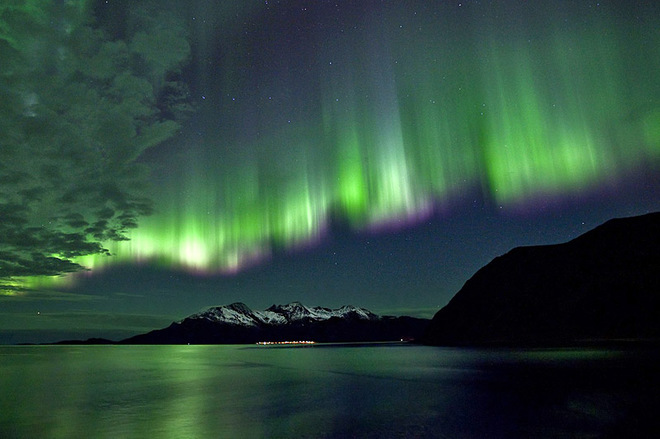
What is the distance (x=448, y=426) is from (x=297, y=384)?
26037 millimetres

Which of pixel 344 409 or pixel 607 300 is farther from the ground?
pixel 607 300

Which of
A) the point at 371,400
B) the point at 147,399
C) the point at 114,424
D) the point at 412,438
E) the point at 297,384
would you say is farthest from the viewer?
the point at 297,384

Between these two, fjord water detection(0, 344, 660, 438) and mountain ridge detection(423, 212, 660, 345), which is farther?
mountain ridge detection(423, 212, 660, 345)

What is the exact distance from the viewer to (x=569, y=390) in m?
34.5

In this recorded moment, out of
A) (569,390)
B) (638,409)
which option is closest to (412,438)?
(638,409)

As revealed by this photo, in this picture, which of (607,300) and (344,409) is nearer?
(344,409)

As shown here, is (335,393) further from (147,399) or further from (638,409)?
(638,409)

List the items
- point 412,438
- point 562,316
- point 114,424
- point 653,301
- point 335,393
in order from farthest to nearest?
point 562,316, point 653,301, point 335,393, point 114,424, point 412,438

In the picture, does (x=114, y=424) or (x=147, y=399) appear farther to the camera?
(x=147, y=399)

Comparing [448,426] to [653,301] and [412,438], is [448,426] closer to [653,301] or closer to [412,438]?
[412,438]

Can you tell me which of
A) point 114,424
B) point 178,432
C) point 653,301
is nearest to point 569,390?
point 178,432

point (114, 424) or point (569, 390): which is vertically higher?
point (114, 424)

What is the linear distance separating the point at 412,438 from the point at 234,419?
11506 millimetres

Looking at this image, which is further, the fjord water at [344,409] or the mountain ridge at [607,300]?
the mountain ridge at [607,300]
